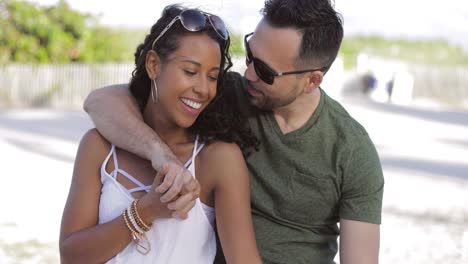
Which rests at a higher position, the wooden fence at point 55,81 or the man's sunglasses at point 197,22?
the man's sunglasses at point 197,22

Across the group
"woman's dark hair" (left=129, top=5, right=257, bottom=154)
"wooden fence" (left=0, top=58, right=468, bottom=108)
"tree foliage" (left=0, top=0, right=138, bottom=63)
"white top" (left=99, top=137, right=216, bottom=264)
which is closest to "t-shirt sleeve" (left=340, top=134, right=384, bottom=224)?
"woman's dark hair" (left=129, top=5, right=257, bottom=154)

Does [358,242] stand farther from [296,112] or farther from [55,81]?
[55,81]

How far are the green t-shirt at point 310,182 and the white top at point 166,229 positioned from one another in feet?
1.13

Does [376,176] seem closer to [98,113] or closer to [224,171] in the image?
[224,171]

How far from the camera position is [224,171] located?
292 centimetres

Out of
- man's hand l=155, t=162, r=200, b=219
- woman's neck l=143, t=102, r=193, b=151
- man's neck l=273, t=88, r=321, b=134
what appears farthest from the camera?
man's neck l=273, t=88, r=321, b=134

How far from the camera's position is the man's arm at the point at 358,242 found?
3.15m

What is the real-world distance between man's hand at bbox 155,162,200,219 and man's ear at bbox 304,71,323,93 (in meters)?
0.83

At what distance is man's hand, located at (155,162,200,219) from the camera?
8.86 ft

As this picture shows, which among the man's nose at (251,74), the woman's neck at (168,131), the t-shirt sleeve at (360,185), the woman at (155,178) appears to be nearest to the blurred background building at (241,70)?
the man's nose at (251,74)

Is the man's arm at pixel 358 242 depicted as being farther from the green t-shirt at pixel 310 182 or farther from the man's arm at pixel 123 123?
the man's arm at pixel 123 123

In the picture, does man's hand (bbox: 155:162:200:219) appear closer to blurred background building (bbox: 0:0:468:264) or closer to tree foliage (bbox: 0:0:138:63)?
blurred background building (bbox: 0:0:468:264)

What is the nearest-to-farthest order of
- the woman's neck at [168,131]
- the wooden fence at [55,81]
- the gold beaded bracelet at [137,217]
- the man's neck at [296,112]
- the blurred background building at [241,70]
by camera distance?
the gold beaded bracelet at [137,217] → the woman's neck at [168,131] → the man's neck at [296,112] → the blurred background building at [241,70] → the wooden fence at [55,81]

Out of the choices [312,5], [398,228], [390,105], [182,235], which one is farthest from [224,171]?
[390,105]
